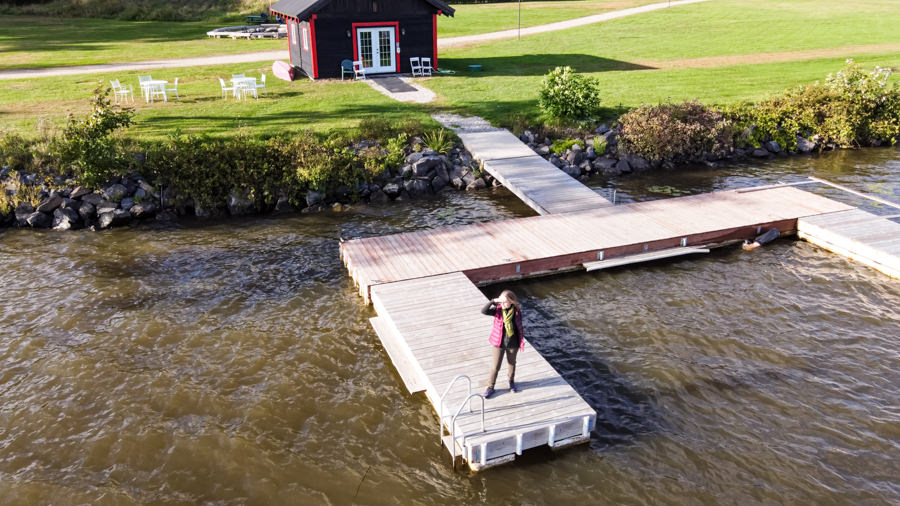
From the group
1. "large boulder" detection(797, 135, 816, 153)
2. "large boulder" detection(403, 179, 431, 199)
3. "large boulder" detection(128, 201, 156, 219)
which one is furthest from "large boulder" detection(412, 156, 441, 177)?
"large boulder" detection(797, 135, 816, 153)

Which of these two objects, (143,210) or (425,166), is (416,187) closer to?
(425,166)

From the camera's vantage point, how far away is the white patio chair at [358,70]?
3222 cm

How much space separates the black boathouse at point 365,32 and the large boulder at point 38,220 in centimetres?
1501

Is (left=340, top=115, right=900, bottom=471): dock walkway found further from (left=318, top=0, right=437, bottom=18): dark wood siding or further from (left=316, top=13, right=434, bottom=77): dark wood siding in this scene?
(left=318, top=0, right=437, bottom=18): dark wood siding

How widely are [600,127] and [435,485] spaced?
1815cm

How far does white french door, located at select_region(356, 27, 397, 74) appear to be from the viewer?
3247 cm

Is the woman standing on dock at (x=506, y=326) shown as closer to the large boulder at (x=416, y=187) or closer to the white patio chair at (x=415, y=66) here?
the large boulder at (x=416, y=187)

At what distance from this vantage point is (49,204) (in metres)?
19.8

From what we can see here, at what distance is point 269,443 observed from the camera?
10.9 meters

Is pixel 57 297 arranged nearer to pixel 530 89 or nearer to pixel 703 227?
pixel 703 227

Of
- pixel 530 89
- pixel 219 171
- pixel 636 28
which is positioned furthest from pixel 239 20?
pixel 219 171

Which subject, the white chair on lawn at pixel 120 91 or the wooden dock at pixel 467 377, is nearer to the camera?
the wooden dock at pixel 467 377

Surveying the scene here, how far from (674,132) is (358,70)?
15190 mm

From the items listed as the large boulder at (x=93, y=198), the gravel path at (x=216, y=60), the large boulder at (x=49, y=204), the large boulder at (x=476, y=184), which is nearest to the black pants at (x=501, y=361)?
the large boulder at (x=476, y=184)
